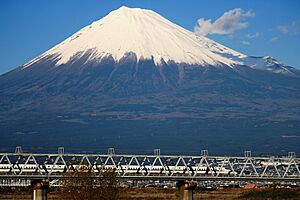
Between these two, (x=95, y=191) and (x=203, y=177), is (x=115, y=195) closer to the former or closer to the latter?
(x=95, y=191)

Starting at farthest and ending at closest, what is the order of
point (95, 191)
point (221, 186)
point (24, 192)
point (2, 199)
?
point (221, 186), point (24, 192), point (2, 199), point (95, 191)

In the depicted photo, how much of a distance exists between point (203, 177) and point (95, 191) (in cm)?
1458

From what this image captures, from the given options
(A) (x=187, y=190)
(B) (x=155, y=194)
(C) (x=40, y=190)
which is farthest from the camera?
(B) (x=155, y=194)

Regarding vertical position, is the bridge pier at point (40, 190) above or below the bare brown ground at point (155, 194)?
below

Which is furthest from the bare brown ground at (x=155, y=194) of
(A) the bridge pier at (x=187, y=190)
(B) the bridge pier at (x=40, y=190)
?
(A) the bridge pier at (x=187, y=190)

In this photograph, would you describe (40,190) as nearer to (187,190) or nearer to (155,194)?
(187,190)

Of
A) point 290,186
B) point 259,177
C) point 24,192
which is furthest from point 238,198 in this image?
point 24,192

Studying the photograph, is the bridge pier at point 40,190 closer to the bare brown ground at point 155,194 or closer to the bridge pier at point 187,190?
the bare brown ground at point 155,194

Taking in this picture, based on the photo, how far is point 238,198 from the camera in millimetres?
80250

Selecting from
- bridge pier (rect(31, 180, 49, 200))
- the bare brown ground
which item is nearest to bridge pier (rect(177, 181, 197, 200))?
the bare brown ground

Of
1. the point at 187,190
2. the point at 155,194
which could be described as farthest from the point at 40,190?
the point at 155,194

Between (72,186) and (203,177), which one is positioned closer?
(72,186)

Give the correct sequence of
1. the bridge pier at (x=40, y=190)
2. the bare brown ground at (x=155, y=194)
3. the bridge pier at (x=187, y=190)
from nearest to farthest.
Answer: the bridge pier at (x=40, y=190)
the bridge pier at (x=187, y=190)
the bare brown ground at (x=155, y=194)

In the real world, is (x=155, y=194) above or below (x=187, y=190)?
above
